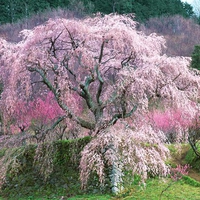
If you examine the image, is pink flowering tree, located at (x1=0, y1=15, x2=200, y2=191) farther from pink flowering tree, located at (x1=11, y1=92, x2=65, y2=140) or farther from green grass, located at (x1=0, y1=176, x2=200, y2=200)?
pink flowering tree, located at (x1=11, y1=92, x2=65, y2=140)

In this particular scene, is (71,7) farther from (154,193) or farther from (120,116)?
(154,193)

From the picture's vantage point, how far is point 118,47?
5.62m

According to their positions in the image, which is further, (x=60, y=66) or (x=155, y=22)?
(x=155, y=22)

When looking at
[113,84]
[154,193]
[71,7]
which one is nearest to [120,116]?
[113,84]

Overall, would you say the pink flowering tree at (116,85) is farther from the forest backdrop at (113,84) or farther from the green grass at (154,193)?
the green grass at (154,193)

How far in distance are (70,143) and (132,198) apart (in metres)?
2.59

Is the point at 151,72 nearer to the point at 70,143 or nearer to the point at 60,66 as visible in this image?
the point at 60,66

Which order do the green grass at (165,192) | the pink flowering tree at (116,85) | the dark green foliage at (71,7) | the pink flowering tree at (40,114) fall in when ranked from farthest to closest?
the dark green foliage at (71,7) → the pink flowering tree at (40,114) → the green grass at (165,192) → the pink flowering tree at (116,85)

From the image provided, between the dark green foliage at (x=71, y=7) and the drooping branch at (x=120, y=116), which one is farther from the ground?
the dark green foliage at (x=71, y=7)

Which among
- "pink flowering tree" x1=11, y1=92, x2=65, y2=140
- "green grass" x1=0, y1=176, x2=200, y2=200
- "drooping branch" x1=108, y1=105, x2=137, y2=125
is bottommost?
"green grass" x1=0, y1=176, x2=200, y2=200

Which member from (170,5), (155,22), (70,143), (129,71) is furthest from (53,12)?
(129,71)

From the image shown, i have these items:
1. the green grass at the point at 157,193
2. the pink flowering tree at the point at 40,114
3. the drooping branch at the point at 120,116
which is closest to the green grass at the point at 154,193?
the green grass at the point at 157,193

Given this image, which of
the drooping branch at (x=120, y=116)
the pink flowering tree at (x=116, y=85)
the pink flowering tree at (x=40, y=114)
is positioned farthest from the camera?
the pink flowering tree at (x=40, y=114)

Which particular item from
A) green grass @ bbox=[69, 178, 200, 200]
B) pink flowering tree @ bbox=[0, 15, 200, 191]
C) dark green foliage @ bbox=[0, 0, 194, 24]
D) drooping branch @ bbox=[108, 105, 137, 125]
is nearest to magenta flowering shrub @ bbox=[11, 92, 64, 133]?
pink flowering tree @ bbox=[0, 15, 200, 191]
